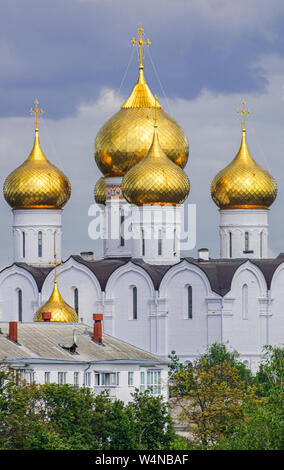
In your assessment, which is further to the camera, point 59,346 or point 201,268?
point 201,268

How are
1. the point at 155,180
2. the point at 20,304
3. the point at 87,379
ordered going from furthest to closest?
the point at 20,304
the point at 155,180
the point at 87,379

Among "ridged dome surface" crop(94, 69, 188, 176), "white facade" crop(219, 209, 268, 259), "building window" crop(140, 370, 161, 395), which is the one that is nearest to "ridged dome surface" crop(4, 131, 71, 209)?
"ridged dome surface" crop(94, 69, 188, 176)

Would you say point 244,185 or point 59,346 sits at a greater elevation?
point 244,185

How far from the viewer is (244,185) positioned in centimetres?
5075

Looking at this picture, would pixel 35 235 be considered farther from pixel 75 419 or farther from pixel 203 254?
pixel 75 419

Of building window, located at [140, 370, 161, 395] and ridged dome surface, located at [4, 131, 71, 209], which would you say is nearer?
building window, located at [140, 370, 161, 395]

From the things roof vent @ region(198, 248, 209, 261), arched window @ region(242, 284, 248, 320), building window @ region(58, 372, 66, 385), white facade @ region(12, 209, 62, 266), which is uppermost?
white facade @ region(12, 209, 62, 266)

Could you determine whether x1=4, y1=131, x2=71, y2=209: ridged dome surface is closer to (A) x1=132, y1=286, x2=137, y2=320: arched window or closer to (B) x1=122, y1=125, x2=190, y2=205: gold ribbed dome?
(B) x1=122, y1=125, x2=190, y2=205: gold ribbed dome

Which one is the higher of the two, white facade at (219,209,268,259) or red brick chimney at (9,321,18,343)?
white facade at (219,209,268,259)

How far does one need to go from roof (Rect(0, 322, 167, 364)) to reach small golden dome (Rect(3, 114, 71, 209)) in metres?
8.36

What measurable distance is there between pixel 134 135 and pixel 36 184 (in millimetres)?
2930

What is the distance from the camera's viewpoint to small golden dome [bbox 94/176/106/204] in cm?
5194

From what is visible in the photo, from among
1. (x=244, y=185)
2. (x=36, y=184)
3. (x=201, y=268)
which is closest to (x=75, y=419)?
(x=201, y=268)
